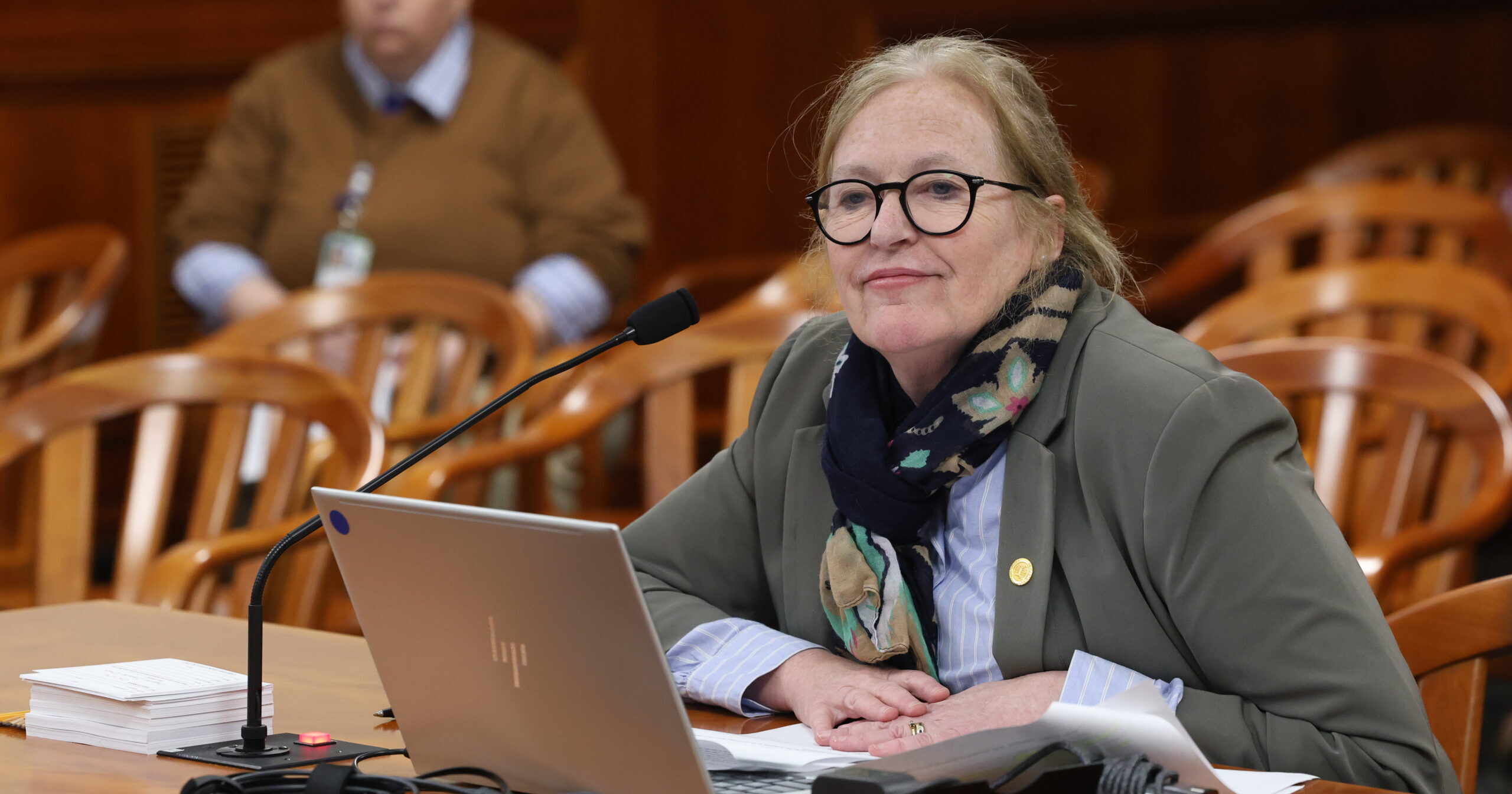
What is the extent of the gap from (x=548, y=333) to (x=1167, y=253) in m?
2.56

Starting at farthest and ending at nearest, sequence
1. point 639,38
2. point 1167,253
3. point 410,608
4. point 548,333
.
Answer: point 1167,253, point 639,38, point 548,333, point 410,608

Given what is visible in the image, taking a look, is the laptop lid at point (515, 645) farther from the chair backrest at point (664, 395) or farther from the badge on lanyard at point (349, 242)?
the badge on lanyard at point (349, 242)

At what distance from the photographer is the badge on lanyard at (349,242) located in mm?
3732

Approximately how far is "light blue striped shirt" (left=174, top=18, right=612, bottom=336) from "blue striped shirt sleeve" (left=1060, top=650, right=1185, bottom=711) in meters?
2.44

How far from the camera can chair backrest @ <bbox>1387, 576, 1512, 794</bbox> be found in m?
1.46

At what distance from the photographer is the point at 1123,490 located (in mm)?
1420

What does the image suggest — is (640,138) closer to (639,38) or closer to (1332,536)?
(639,38)

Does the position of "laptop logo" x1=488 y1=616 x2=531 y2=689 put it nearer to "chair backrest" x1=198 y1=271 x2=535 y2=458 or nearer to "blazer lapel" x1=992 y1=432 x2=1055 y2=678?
"blazer lapel" x1=992 y1=432 x2=1055 y2=678

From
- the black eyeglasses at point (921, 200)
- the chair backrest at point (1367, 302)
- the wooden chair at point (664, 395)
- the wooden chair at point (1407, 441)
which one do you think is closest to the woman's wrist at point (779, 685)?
the black eyeglasses at point (921, 200)

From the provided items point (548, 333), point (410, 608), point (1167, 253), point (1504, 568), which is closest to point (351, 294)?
point (548, 333)

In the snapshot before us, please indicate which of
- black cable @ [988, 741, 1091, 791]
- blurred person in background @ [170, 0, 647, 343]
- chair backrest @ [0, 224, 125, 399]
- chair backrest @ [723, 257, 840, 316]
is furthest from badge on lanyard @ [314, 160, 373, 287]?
black cable @ [988, 741, 1091, 791]

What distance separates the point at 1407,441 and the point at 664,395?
107 centimetres

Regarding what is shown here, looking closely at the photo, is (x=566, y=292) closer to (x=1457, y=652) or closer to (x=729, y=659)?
(x=729, y=659)

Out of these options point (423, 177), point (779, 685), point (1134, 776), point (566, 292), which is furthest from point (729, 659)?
point (423, 177)
